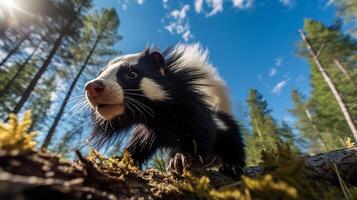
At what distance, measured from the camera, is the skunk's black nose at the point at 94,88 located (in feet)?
10.7

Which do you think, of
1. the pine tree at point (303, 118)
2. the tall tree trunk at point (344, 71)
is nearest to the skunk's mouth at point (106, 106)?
the tall tree trunk at point (344, 71)

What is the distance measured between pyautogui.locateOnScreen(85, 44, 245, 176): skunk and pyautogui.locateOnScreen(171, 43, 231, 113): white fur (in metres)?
0.37

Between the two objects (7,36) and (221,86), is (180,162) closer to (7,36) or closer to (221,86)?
(221,86)

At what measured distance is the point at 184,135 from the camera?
3672 mm

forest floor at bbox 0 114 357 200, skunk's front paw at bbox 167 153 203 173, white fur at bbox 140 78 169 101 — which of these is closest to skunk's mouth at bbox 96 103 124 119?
white fur at bbox 140 78 169 101

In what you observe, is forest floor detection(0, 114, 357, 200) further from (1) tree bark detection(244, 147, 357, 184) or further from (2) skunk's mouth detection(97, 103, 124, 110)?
(2) skunk's mouth detection(97, 103, 124, 110)

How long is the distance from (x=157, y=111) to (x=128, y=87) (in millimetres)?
530

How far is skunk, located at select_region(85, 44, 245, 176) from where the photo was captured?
348 cm

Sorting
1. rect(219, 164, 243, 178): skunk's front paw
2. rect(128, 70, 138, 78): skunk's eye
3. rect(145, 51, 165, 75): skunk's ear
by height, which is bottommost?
rect(219, 164, 243, 178): skunk's front paw

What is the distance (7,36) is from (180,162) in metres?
20.3

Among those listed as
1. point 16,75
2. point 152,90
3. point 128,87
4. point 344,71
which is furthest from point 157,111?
point 344,71

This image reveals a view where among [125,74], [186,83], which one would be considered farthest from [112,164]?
[186,83]

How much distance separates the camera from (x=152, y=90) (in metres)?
3.96

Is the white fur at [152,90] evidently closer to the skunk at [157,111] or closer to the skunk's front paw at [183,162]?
the skunk at [157,111]
